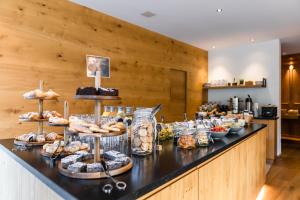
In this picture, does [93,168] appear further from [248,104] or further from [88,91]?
[248,104]

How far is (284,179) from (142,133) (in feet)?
10.7

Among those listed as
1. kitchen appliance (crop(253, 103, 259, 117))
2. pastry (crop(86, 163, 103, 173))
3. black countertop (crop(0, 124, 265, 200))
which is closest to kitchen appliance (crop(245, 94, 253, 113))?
kitchen appliance (crop(253, 103, 259, 117))

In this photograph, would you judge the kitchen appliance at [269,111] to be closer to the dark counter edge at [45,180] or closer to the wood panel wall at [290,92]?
the wood panel wall at [290,92]

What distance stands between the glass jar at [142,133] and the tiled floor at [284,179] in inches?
89.9

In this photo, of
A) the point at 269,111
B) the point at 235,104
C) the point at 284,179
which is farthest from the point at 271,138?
the point at 284,179

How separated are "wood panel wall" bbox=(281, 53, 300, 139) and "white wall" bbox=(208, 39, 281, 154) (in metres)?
2.25

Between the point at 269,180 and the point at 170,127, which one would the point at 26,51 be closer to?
the point at 170,127

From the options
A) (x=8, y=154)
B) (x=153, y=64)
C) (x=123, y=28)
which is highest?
(x=123, y=28)

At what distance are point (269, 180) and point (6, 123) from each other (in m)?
3.78

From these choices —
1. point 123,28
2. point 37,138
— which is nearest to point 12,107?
point 37,138

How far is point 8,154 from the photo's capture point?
1522 mm

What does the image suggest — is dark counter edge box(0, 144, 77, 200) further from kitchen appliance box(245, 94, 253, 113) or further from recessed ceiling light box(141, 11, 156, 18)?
kitchen appliance box(245, 94, 253, 113)

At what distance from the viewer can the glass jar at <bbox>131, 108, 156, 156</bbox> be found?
135cm

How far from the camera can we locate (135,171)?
107 cm
